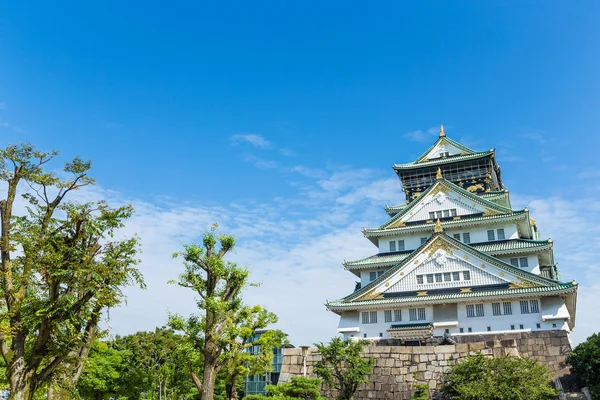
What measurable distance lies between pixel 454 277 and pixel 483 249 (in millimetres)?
4781

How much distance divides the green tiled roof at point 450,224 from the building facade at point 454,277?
0.25ft

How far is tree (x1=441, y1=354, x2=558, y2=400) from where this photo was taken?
2097cm

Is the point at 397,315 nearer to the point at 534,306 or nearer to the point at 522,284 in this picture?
the point at 522,284

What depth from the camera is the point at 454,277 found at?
3803 cm

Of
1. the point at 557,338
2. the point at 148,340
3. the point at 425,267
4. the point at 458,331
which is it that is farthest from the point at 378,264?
the point at 148,340

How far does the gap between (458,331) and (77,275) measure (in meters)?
29.2

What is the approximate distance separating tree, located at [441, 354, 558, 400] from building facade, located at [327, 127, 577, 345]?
12506 millimetres

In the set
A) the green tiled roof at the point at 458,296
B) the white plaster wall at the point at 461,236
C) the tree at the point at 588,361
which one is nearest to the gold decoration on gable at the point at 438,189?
the white plaster wall at the point at 461,236

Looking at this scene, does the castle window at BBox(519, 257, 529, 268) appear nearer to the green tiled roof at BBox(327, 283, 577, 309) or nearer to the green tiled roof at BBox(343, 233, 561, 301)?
the green tiled roof at BBox(343, 233, 561, 301)

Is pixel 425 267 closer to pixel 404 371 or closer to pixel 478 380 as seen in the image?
pixel 404 371

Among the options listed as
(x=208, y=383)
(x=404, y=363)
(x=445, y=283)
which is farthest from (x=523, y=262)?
(x=208, y=383)

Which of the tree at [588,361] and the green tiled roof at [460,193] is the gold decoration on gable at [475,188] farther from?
the tree at [588,361]

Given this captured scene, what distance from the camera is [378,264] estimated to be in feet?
142

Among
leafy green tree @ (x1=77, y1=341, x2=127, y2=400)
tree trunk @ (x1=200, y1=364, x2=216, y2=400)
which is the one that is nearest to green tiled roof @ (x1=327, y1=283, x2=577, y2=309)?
leafy green tree @ (x1=77, y1=341, x2=127, y2=400)
